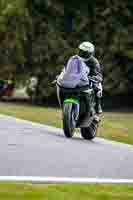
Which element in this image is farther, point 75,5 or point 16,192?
point 75,5

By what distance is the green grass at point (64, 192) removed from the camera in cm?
926

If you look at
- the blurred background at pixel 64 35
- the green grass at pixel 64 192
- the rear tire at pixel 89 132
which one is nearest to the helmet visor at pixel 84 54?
the rear tire at pixel 89 132

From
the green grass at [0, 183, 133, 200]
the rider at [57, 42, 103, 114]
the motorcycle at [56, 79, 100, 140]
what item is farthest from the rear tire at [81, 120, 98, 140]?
the green grass at [0, 183, 133, 200]

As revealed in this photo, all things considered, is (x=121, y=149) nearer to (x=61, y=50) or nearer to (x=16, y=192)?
(x=16, y=192)

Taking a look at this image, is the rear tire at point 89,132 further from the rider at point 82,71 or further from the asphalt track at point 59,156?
the rider at point 82,71

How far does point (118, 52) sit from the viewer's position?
40156 mm

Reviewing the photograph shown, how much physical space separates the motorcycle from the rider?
12 centimetres

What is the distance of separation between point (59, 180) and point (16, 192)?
3.86ft

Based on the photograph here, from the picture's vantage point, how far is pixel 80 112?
17047mm

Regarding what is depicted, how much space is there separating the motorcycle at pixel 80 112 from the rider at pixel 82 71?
0.12m

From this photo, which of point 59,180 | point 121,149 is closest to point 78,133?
point 121,149

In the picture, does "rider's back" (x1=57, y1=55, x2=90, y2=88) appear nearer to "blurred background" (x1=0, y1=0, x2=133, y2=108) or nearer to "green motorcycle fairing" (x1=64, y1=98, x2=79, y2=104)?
"green motorcycle fairing" (x1=64, y1=98, x2=79, y2=104)

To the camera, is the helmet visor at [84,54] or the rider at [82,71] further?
the helmet visor at [84,54]

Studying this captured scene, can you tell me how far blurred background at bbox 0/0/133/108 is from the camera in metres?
40.4
